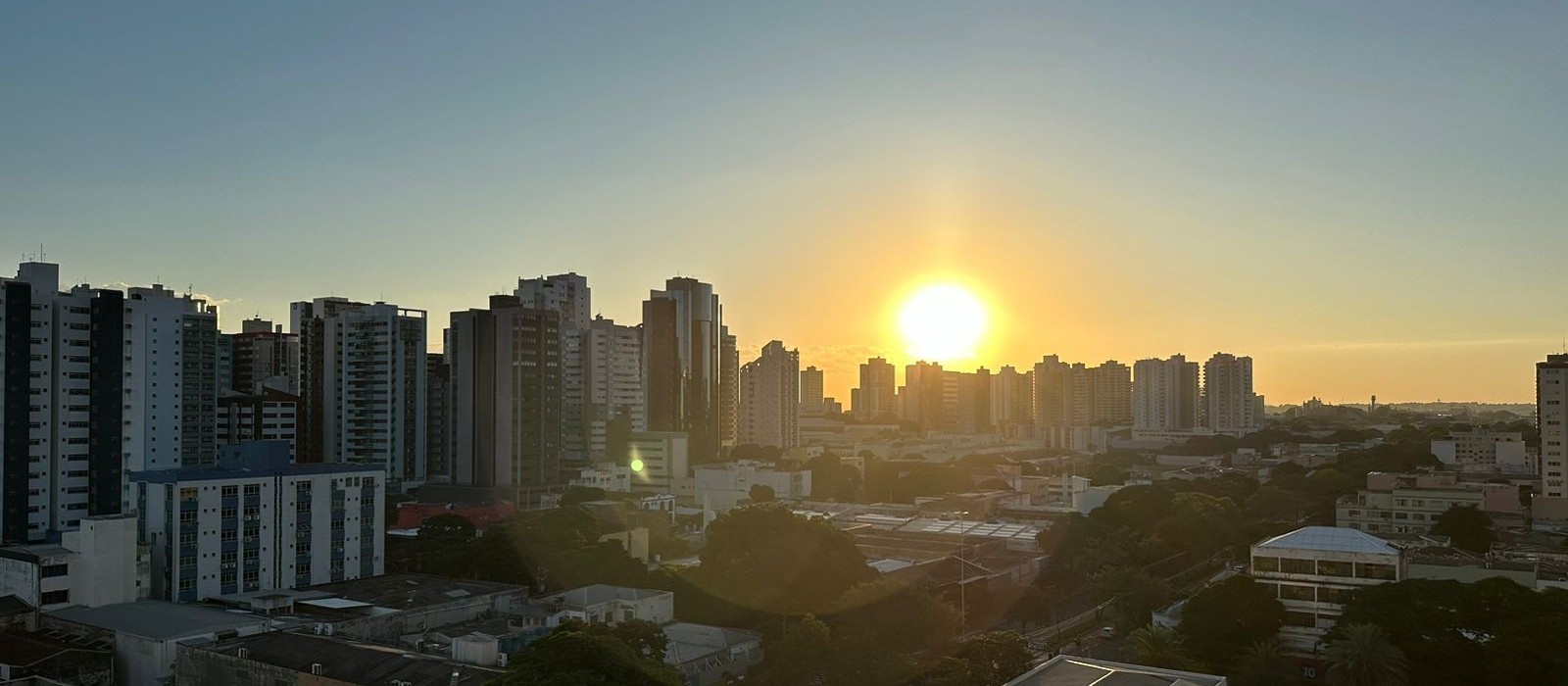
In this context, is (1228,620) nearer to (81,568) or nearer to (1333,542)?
(1333,542)

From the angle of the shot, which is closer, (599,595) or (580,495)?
(599,595)

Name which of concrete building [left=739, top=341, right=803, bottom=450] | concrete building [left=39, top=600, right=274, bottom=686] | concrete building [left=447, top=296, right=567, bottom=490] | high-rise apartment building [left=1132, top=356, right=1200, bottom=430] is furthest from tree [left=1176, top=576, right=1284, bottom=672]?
high-rise apartment building [left=1132, top=356, right=1200, bottom=430]

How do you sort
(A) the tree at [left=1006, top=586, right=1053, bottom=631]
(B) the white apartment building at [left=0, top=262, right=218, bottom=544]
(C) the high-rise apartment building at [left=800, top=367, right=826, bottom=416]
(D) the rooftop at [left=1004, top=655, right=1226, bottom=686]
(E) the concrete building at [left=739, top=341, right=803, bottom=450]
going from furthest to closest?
1. (C) the high-rise apartment building at [left=800, top=367, right=826, bottom=416]
2. (E) the concrete building at [left=739, top=341, right=803, bottom=450]
3. (B) the white apartment building at [left=0, top=262, right=218, bottom=544]
4. (A) the tree at [left=1006, top=586, right=1053, bottom=631]
5. (D) the rooftop at [left=1004, top=655, right=1226, bottom=686]

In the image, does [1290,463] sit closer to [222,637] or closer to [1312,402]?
[222,637]

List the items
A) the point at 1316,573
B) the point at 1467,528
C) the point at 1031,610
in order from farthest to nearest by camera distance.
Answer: the point at 1467,528 < the point at 1031,610 < the point at 1316,573

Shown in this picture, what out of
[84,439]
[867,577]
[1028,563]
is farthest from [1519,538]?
[84,439]

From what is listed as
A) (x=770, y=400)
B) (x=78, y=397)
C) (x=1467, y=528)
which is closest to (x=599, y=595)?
(x=78, y=397)

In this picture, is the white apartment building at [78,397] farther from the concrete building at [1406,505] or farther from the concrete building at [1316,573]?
the concrete building at [1406,505]

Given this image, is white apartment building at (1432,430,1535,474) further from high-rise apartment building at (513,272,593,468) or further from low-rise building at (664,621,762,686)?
low-rise building at (664,621,762,686)
